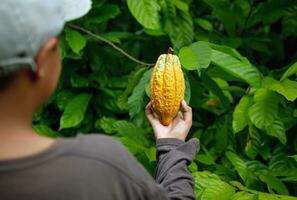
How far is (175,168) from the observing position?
53.9 inches

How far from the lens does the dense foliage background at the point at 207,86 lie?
1.91 metres

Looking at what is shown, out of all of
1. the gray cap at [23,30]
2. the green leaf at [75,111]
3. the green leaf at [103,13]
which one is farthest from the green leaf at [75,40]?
the gray cap at [23,30]

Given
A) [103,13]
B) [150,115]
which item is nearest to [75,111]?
[103,13]

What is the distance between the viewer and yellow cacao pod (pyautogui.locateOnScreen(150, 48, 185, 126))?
5.30 ft

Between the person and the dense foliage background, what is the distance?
74 cm

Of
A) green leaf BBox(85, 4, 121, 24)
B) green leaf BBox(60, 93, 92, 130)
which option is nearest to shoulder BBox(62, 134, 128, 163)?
green leaf BBox(60, 93, 92, 130)

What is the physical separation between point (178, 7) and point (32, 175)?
4.81 feet

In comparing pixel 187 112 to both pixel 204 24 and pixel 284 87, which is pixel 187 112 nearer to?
pixel 284 87

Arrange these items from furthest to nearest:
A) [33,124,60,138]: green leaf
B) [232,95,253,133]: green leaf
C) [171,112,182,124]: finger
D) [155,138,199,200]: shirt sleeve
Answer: [33,124,60,138]: green leaf < [232,95,253,133]: green leaf < [171,112,182,124]: finger < [155,138,199,200]: shirt sleeve

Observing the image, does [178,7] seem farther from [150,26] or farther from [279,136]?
[279,136]

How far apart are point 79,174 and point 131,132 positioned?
1016mm

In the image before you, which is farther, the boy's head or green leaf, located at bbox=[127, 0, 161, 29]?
green leaf, located at bbox=[127, 0, 161, 29]

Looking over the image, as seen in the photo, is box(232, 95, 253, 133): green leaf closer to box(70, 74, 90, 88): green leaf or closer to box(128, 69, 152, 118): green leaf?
box(128, 69, 152, 118): green leaf

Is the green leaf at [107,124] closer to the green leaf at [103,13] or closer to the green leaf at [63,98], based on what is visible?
the green leaf at [63,98]
